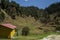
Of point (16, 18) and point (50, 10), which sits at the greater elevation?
point (50, 10)

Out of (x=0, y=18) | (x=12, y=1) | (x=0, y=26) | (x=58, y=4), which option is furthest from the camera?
(x=58, y=4)

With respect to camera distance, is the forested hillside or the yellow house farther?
the forested hillside

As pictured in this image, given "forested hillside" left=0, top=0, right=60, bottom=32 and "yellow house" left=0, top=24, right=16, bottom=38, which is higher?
"forested hillside" left=0, top=0, right=60, bottom=32

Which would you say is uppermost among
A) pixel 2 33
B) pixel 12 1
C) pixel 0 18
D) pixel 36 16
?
pixel 12 1

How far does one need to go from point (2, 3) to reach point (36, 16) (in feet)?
47.9

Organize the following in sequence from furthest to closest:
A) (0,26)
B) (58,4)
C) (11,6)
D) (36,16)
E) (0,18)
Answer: (58,4)
(36,16)
(11,6)
(0,18)
(0,26)

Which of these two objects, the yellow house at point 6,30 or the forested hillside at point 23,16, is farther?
the forested hillside at point 23,16

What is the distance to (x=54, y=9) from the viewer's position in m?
75.1

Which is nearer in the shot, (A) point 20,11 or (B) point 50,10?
(A) point 20,11

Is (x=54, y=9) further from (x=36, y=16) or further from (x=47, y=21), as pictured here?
(x=47, y=21)

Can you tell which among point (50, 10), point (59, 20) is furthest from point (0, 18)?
point (50, 10)

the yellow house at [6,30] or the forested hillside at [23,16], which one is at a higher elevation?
the forested hillside at [23,16]

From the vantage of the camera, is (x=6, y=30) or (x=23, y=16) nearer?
(x=6, y=30)

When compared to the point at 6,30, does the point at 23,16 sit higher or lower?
higher
